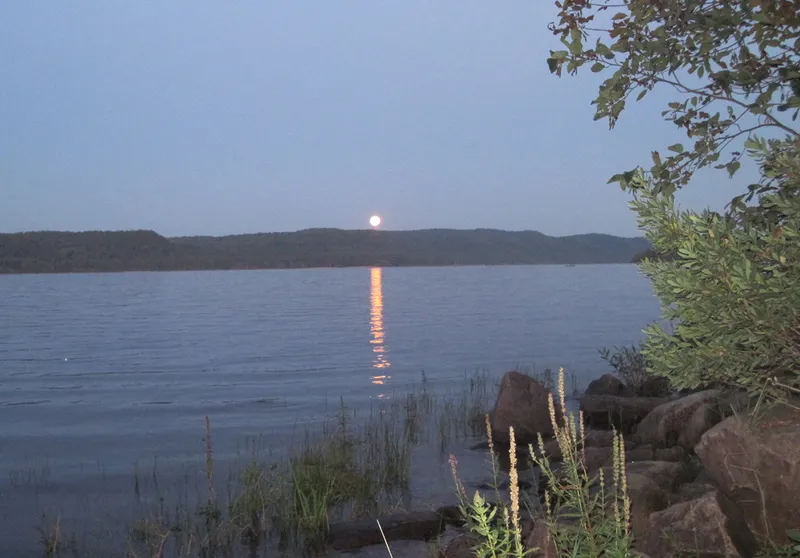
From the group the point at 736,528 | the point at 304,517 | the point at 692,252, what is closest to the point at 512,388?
the point at 304,517

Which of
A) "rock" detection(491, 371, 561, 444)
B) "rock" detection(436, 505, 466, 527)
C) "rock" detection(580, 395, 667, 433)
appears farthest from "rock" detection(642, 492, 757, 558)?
"rock" detection(580, 395, 667, 433)

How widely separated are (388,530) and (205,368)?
1965 centimetres

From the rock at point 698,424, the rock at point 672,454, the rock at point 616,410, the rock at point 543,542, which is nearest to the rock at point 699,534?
the rock at point 543,542

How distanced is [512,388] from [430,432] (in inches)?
105

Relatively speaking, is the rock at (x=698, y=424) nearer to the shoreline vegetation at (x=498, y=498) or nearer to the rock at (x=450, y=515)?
the shoreline vegetation at (x=498, y=498)

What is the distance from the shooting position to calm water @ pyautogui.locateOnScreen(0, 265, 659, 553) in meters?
14.2

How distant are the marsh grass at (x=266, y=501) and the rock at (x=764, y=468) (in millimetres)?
5001

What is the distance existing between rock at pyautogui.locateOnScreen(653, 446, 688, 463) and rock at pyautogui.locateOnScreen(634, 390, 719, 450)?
1.40 ft

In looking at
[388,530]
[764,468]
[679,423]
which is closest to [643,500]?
[764,468]

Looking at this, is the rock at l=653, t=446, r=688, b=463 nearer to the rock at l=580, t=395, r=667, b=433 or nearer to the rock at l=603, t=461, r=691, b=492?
the rock at l=603, t=461, r=691, b=492

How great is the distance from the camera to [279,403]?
19719 mm

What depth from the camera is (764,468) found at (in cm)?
583

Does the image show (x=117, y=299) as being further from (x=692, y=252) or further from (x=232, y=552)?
(x=692, y=252)

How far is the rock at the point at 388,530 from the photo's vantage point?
28.9 ft
